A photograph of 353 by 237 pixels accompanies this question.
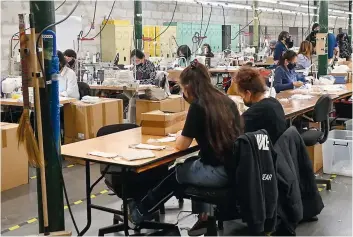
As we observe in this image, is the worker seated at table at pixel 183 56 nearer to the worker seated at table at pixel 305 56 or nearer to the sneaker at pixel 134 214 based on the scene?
the worker seated at table at pixel 305 56

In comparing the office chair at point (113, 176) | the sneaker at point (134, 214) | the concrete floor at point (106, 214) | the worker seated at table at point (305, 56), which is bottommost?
the concrete floor at point (106, 214)

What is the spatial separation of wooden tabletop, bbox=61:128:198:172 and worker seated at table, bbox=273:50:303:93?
2.55 m

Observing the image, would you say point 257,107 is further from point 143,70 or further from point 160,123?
point 143,70

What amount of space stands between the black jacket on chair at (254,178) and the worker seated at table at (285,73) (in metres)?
2.79

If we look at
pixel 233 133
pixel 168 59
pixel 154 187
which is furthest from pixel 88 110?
pixel 168 59

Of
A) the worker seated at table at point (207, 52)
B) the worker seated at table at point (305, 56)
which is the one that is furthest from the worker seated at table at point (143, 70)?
the worker seated at table at point (207, 52)

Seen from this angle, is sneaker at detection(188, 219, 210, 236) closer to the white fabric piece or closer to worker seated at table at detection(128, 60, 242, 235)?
worker seated at table at detection(128, 60, 242, 235)

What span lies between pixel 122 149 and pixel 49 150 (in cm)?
43

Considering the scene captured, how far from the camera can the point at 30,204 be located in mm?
3875

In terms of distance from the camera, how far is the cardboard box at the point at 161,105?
5855 millimetres

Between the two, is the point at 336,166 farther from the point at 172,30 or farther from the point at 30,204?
the point at 172,30

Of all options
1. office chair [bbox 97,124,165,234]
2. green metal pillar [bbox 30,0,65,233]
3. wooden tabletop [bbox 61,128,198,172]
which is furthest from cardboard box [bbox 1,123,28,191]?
green metal pillar [bbox 30,0,65,233]

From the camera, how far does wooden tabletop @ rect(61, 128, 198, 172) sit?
2.65 metres

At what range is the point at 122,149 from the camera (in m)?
2.95
